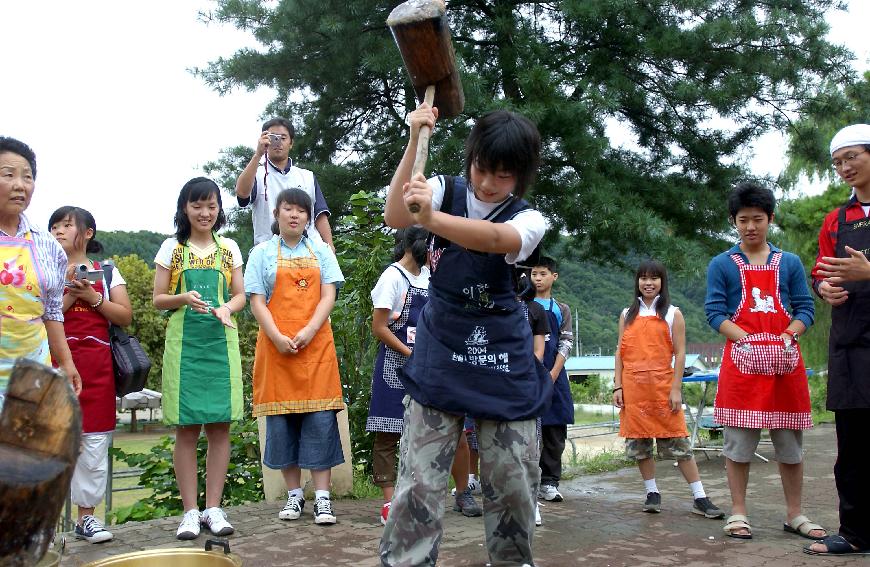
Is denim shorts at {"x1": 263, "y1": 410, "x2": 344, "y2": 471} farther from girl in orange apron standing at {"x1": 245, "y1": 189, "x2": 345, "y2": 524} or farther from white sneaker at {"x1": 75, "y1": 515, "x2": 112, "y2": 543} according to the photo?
white sneaker at {"x1": 75, "y1": 515, "x2": 112, "y2": 543}

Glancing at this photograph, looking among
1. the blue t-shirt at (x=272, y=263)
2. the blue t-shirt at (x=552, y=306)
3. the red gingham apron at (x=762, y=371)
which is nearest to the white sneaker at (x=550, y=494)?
the blue t-shirt at (x=552, y=306)

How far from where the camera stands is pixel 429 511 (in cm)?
290

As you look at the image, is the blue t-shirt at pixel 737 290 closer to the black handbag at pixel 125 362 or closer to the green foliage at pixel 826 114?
the black handbag at pixel 125 362

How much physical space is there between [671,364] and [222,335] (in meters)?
3.14

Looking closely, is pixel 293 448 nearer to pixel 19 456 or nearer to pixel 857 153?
pixel 19 456

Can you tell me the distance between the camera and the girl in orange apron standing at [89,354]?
4.49m

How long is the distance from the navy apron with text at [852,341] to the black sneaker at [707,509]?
126 cm

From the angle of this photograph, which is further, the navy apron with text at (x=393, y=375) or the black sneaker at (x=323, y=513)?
the navy apron with text at (x=393, y=375)

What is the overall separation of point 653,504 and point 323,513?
2241mm

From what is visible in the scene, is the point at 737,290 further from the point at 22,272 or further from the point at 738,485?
the point at 22,272

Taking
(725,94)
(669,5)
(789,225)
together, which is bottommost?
(789,225)

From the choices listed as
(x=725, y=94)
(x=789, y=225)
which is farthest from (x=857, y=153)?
(x=789, y=225)

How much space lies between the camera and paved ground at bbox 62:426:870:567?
4148 millimetres

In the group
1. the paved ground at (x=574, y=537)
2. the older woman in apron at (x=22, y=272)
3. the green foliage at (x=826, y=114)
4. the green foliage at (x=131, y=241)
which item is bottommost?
the paved ground at (x=574, y=537)
